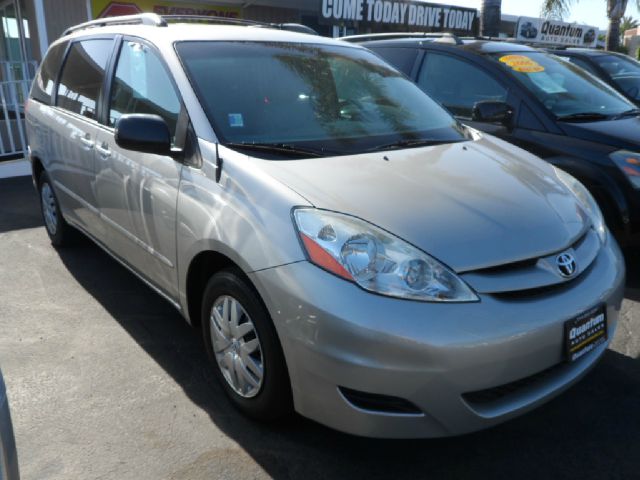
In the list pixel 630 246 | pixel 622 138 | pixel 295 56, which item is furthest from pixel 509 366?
pixel 622 138

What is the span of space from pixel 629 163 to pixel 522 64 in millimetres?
1315

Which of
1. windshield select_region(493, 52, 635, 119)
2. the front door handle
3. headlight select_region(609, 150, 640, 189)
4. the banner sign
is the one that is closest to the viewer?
the front door handle

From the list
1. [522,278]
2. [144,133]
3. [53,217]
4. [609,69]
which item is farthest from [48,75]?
[609,69]

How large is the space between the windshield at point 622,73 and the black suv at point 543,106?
217 cm

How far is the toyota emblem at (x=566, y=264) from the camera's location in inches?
88.0

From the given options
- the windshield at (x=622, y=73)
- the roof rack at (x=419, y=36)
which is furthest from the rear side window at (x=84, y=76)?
the windshield at (x=622, y=73)

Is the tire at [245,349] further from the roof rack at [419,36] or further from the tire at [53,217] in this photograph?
the roof rack at [419,36]

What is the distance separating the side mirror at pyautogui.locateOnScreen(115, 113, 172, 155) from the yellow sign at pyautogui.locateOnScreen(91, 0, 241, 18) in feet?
39.1

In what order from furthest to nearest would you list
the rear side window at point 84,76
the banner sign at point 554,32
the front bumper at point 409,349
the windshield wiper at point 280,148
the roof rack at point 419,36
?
1. the banner sign at point 554,32
2. the roof rack at point 419,36
3. the rear side window at point 84,76
4. the windshield wiper at point 280,148
5. the front bumper at point 409,349

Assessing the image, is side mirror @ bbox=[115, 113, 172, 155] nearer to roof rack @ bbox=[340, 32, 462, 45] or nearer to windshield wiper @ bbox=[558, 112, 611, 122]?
windshield wiper @ bbox=[558, 112, 611, 122]

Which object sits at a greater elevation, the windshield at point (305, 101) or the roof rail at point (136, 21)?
the roof rail at point (136, 21)

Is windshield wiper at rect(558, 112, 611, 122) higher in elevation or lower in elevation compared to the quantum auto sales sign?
lower

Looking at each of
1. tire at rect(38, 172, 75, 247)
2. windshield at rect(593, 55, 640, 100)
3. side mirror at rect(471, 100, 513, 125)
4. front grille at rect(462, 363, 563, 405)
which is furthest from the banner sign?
front grille at rect(462, 363, 563, 405)

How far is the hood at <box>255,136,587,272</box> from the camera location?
214 centimetres
